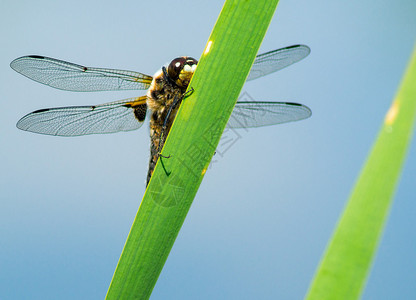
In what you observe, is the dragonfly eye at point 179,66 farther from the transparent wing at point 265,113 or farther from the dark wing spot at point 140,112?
the transparent wing at point 265,113

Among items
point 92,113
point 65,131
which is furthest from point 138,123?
point 65,131

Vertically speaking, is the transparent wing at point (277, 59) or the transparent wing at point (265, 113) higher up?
the transparent wing at point (277, 59)

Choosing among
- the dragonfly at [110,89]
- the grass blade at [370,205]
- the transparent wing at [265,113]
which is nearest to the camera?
the grass blade at [370,205]

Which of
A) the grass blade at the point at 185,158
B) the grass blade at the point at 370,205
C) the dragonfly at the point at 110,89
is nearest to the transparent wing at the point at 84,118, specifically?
the dragonfly at the point at 110,89

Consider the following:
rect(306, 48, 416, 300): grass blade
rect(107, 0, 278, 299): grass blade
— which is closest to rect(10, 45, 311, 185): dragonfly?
rect(107, 0, 278, 299): grass blade

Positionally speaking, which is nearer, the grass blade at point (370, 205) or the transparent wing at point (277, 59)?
the grass blade at point (370, 205)

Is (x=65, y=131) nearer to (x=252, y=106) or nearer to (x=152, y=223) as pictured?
(x=252, y=106)

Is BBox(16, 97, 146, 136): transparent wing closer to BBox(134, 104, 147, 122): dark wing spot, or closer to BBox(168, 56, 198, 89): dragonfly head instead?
BBox(134, 104, 147, 122): dark wing spot
